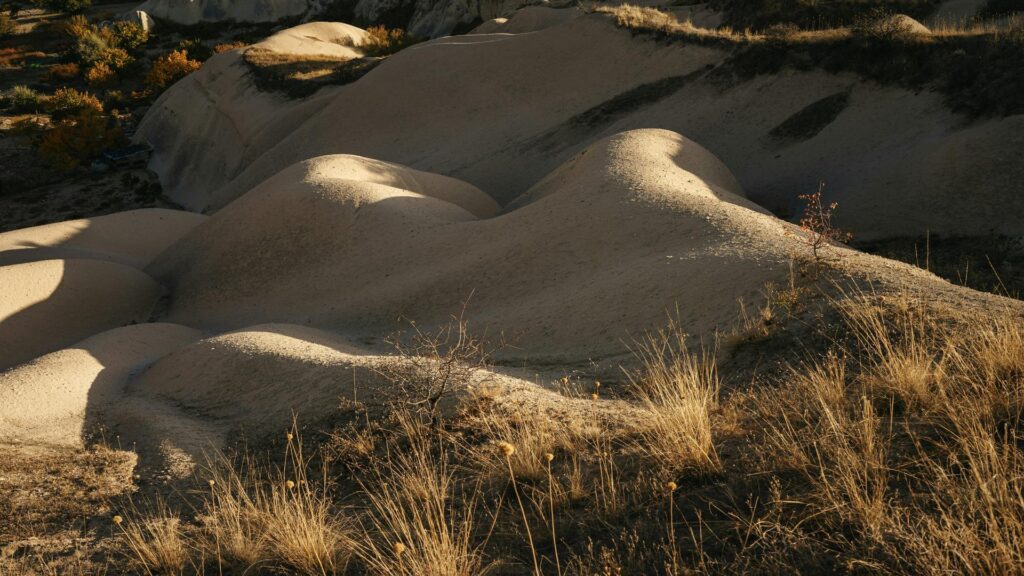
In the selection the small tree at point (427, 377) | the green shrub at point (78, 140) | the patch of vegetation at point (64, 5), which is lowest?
the green shrub at point (78, 140)

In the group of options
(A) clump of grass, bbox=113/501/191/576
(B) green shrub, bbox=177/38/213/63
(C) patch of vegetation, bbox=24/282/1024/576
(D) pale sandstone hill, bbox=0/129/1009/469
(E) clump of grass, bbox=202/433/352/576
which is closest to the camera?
(C) patch of vegetation, bbox=24/282/1024/576

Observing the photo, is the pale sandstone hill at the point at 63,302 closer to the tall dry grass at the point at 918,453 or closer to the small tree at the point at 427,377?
the small tree at the point at 427,377

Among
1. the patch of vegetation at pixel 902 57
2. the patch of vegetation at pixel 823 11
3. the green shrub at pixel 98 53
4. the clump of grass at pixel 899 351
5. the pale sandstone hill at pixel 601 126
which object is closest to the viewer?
the clump of grass at pixel 899 351

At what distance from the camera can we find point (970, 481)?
2805 millimetres

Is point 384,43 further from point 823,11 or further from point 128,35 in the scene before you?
point 823,11

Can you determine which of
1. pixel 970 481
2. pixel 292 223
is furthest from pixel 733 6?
pixel 970 481

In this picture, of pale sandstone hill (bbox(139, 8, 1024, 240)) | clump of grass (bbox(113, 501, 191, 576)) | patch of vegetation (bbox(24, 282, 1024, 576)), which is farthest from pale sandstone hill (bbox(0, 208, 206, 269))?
clump of grass (bbox(113, 501, 191, 576))

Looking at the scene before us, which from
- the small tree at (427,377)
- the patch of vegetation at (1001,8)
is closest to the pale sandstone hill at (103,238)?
the small tree at (427,377)

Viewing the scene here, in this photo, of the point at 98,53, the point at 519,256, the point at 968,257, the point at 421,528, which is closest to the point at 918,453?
the point at 421,528

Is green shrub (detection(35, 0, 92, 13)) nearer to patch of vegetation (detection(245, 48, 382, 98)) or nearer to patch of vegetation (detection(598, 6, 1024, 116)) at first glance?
patch of vegetation (detection(245, 48, 382, 98))

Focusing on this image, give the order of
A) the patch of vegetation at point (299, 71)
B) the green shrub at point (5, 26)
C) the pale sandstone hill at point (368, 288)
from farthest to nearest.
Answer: the green shrub at point (5, 26) → the patch of vegetation at point (299, 71) → the pale sandstone hill at point (368, 288)

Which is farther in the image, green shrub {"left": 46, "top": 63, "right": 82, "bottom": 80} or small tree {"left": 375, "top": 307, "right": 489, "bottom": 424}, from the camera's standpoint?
green shrub {"left": 46, "top": 63, "right": 82, "bottom": 80}

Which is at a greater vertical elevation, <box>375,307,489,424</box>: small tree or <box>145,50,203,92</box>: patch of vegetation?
<box>375,307,489,424</box>: small tree

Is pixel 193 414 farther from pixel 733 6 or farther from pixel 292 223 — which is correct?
pixel 733 6
